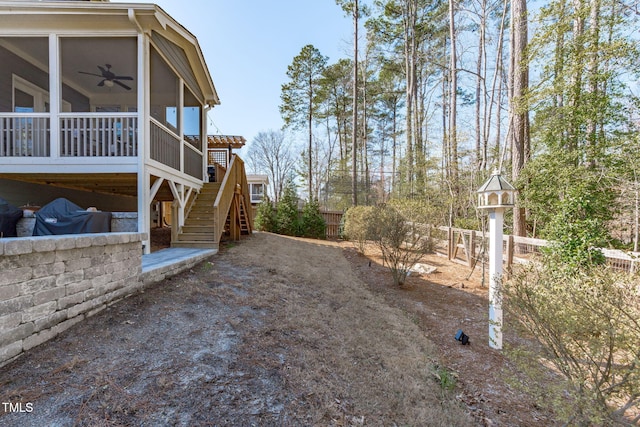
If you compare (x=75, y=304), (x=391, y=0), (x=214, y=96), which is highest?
(x=391, y=0)

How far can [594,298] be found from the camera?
7.04 ft

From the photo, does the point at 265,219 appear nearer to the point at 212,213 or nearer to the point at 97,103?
the point at 212,213

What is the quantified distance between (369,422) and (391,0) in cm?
1715

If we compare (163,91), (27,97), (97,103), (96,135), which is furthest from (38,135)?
(97,103)

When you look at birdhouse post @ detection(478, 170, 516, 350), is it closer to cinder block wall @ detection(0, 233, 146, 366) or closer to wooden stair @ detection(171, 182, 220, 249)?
cinder block wall @ detection(0, 233, 146, 366)

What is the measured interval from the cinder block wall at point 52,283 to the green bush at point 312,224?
400 inches

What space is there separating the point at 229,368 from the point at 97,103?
8.91 metres

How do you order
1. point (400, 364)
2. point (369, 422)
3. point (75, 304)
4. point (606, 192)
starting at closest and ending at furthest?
1. point (369, 422)
2. point (75, 304)
3. point (400, 364)
4. point (606, 192)

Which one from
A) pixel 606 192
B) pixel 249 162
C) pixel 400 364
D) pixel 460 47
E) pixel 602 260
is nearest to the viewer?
pixel 400 364

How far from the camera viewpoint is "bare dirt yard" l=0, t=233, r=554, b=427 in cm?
187

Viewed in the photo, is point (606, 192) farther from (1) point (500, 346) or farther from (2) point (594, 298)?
(2) point (594, 298)

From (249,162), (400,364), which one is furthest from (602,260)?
(249,162)

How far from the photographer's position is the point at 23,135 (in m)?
4.88

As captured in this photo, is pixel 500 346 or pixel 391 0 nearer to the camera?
pixel 500 346
